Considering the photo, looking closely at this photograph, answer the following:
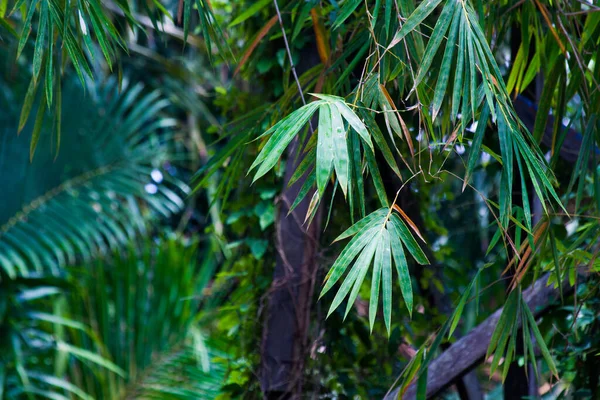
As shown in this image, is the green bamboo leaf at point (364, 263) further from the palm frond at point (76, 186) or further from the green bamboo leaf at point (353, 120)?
the palm frond at point (76, 186)

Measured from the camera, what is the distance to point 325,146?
878mm

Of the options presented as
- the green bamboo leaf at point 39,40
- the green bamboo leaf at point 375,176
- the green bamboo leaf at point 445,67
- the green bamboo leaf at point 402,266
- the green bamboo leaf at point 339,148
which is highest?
the green bamboo leaf at point 39,40

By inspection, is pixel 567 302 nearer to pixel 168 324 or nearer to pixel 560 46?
pixel 560 46

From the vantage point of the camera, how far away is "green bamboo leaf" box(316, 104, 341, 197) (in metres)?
0.85

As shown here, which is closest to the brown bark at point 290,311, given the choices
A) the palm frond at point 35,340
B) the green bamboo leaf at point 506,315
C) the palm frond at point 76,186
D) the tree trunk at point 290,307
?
the tree trunk at point 290,307

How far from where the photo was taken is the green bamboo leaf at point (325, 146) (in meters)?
0.85

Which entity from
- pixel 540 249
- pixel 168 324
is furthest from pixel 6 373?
pixel 540 249

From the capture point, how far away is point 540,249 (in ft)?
4.20

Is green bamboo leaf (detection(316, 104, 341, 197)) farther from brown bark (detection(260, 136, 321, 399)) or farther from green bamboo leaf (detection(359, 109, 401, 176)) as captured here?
brown bark (detection(260, 136, 321, 399))

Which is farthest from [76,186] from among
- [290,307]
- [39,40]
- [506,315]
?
[506,315]

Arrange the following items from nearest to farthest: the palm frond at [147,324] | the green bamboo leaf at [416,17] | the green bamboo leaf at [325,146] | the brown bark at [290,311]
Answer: the green bamboo leaf at [325,146] → the green bamboo leaf at [416,17] → the brown bark at [290,311] → the palm frond at [147,324]

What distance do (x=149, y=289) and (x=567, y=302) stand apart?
187cm

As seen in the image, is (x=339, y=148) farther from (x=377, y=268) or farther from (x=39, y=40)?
(x=39, y=40)

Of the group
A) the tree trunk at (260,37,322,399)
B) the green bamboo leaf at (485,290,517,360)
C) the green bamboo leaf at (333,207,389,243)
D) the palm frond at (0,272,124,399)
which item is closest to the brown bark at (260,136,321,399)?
the tree trunk at (260,37,322,399)
